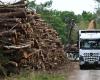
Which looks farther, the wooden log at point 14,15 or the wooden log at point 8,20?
the wooden log at point 14,15

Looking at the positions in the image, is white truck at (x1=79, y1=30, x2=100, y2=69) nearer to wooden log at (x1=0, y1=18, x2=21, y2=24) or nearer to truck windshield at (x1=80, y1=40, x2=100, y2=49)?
truck windshield at (x1=80, y1=40, x2=100, y2=49)

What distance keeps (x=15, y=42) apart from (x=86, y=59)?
1456cm

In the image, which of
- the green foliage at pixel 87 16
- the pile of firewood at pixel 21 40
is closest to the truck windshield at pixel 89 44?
the pile of firewood at pixel 21 40

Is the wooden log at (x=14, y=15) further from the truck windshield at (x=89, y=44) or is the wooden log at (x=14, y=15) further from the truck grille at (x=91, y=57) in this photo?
the truck grille at (x=91, y=57)

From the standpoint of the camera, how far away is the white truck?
3797 cm

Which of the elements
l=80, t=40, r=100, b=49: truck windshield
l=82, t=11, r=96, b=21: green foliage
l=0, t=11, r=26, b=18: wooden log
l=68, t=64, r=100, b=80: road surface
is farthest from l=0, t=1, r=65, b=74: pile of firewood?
l=82, t=11, r=96, b=21: green foliage

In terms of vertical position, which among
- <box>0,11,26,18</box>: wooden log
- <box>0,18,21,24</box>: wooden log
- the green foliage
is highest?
<box>0,11,26,18</box>: wooden log

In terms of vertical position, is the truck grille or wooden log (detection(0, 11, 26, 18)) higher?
wooden log (detection(0, 11, 26, 18))

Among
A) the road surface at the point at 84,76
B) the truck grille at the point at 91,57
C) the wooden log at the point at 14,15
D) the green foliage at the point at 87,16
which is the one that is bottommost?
the green foliage at the point at 87,16

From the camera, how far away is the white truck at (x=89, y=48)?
37969 millimetres

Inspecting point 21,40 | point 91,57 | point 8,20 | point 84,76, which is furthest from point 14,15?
point 91,57

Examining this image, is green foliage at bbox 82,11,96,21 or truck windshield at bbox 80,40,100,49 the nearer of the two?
truck windshield at bbox 80,40,100,49

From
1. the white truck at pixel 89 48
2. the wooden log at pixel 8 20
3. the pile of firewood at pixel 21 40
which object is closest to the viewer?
the pile of firewood at pixel 21 40

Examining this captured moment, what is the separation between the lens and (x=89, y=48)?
125ft
